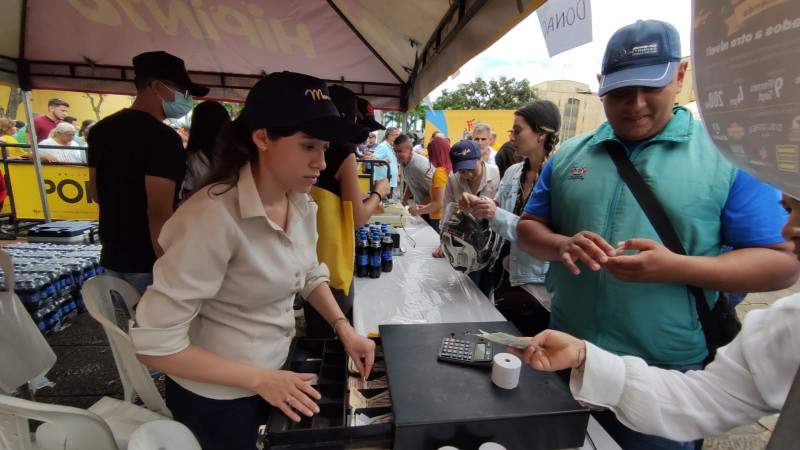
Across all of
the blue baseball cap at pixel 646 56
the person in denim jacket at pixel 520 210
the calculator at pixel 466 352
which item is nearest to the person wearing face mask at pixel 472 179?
the person in denim jacket at pixel 520 210

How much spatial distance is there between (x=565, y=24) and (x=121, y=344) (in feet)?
6.98

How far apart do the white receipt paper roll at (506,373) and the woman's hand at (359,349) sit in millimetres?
385

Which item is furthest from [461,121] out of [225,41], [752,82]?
[752,82]

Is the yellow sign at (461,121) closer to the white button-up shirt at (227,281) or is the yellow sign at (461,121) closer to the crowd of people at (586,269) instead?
the crowd of people at (586,269)

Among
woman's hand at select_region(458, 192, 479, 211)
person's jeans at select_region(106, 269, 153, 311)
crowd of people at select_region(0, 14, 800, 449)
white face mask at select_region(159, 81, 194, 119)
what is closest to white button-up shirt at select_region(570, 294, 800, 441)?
crowd of people at select_region(0, 14, 800, 449)

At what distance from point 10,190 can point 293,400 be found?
7.69m

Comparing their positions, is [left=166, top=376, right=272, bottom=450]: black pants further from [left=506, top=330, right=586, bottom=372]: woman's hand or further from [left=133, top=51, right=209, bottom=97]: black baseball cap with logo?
[left=133, top=51, right=209, bottom=97]: black baseball cap with logo

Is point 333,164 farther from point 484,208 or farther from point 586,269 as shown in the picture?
point 586,269

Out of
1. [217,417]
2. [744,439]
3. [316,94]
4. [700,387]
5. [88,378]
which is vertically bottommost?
[744,439]

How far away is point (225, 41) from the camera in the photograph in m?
3.59

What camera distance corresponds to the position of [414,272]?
261cm

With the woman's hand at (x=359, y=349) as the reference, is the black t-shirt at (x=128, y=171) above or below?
above

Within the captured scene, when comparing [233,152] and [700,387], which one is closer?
[700,387]

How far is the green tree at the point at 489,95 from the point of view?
101 feet
